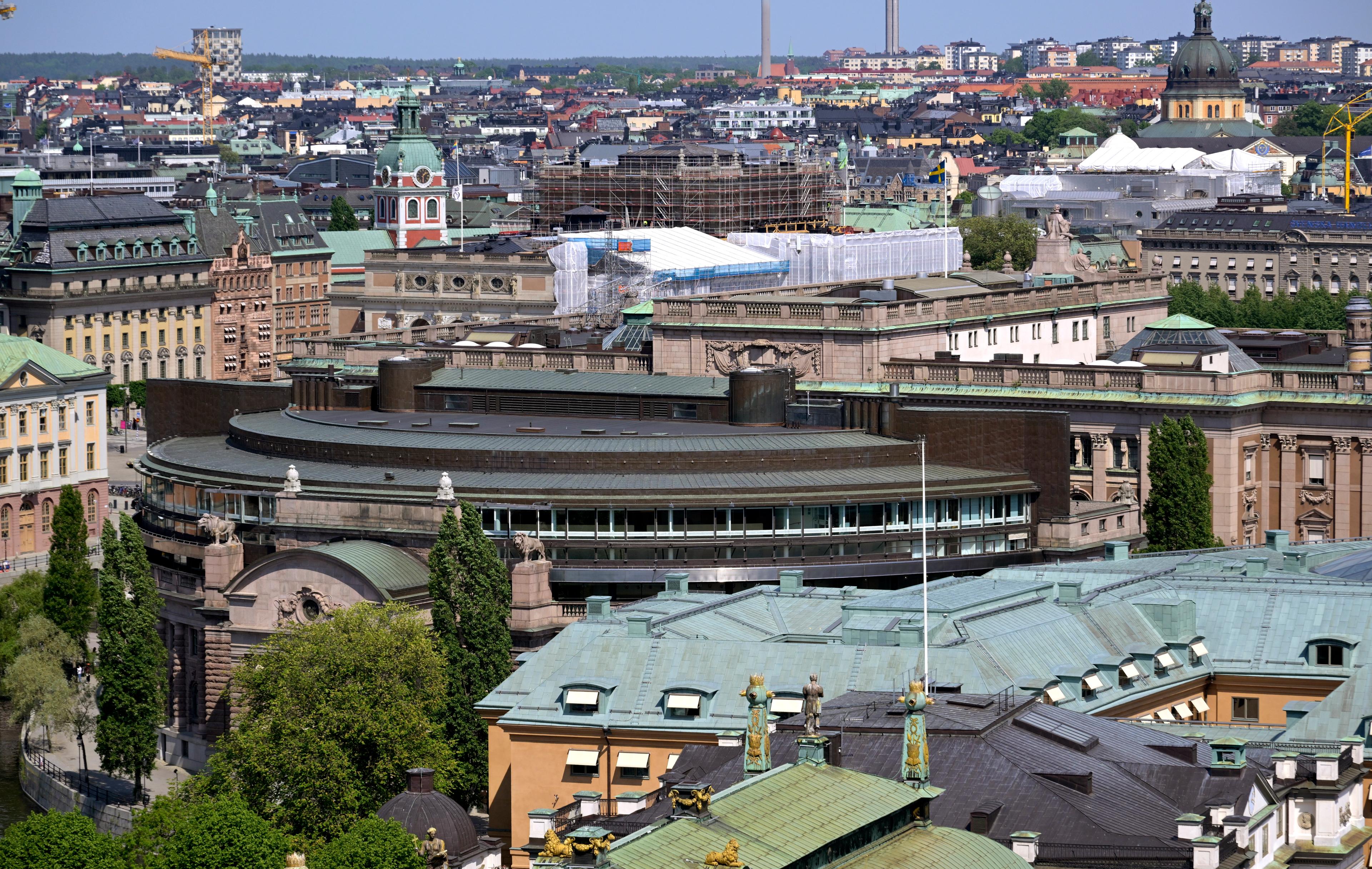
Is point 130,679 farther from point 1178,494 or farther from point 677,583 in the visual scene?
point 1178,494

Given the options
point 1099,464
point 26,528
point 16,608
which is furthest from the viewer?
point 26,528

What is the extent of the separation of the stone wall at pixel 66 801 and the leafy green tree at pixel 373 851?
25325 millimetres

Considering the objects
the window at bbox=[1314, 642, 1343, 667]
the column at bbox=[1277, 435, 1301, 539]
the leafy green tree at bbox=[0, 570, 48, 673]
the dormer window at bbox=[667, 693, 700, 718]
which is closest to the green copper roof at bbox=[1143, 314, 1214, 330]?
the column at bbox=[1277, 435, 1301, 539]

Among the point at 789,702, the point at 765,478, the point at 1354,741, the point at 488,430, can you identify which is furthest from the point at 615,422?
the point at 1354,741

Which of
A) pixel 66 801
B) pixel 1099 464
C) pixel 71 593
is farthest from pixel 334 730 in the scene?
pixel 1099 464

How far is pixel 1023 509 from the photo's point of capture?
428 feet

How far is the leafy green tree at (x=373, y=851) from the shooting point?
82.6 m

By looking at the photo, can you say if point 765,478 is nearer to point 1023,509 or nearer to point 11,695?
point 1023,509

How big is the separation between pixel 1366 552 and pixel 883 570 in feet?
68.1

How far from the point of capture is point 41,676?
449 ft

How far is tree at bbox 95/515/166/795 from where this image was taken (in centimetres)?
11981

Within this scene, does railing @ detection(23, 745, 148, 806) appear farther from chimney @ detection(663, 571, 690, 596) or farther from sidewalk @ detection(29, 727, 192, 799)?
chimney @ detection(663, 571, 690, 596)

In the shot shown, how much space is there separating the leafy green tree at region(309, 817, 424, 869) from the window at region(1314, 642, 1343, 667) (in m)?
28.6

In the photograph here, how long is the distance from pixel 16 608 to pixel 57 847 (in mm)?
67100
